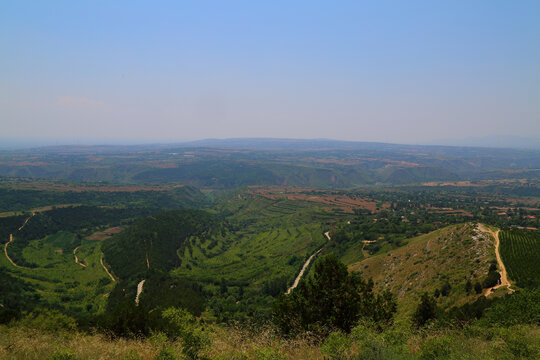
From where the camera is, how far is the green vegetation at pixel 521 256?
38.9m

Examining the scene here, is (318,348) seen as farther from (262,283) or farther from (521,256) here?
(262,283)

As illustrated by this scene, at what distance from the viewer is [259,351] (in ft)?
47.0

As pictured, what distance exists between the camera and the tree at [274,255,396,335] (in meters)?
24.1

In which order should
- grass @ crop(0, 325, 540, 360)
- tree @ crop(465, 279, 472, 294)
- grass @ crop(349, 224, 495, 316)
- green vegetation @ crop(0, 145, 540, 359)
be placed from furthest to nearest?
grass @ crop(349, 224, 495, 316)
tree @ crop(465, 279, 472, 294)
green vegetation @ crop(0, 145, 540, 359)
grass @ crop(0, 325, 540, 360)

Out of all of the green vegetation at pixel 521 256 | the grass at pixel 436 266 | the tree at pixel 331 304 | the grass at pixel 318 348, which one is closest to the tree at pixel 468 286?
the grass at pixel 436 266

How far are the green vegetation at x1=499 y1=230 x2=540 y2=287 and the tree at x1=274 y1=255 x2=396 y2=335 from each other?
84.4 feet

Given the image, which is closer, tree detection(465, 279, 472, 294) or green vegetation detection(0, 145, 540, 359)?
green vegetation detection(0, 145, 540, 359)

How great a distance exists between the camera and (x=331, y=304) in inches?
979

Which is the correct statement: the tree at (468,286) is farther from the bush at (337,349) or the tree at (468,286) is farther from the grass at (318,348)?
the bush at (337,349)

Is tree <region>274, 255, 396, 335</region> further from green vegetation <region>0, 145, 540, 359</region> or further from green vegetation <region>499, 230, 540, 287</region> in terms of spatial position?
green vegetation <region>499, 230, 540, 287</region>

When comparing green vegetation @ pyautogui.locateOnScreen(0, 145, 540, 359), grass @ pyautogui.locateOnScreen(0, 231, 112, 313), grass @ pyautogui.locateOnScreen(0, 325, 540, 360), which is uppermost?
grass @ pyautogui.locateOnScreen(0, 325, 540, 360)

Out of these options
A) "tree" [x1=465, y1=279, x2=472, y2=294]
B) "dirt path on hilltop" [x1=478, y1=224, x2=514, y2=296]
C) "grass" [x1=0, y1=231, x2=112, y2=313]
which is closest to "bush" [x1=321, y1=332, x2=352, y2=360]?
"dirt path on hilltop" [x1=478, y1=224, x2=514, y2=296]

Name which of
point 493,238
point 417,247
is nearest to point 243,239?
point 417,247

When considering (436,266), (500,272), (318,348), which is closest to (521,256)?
(500,272)
